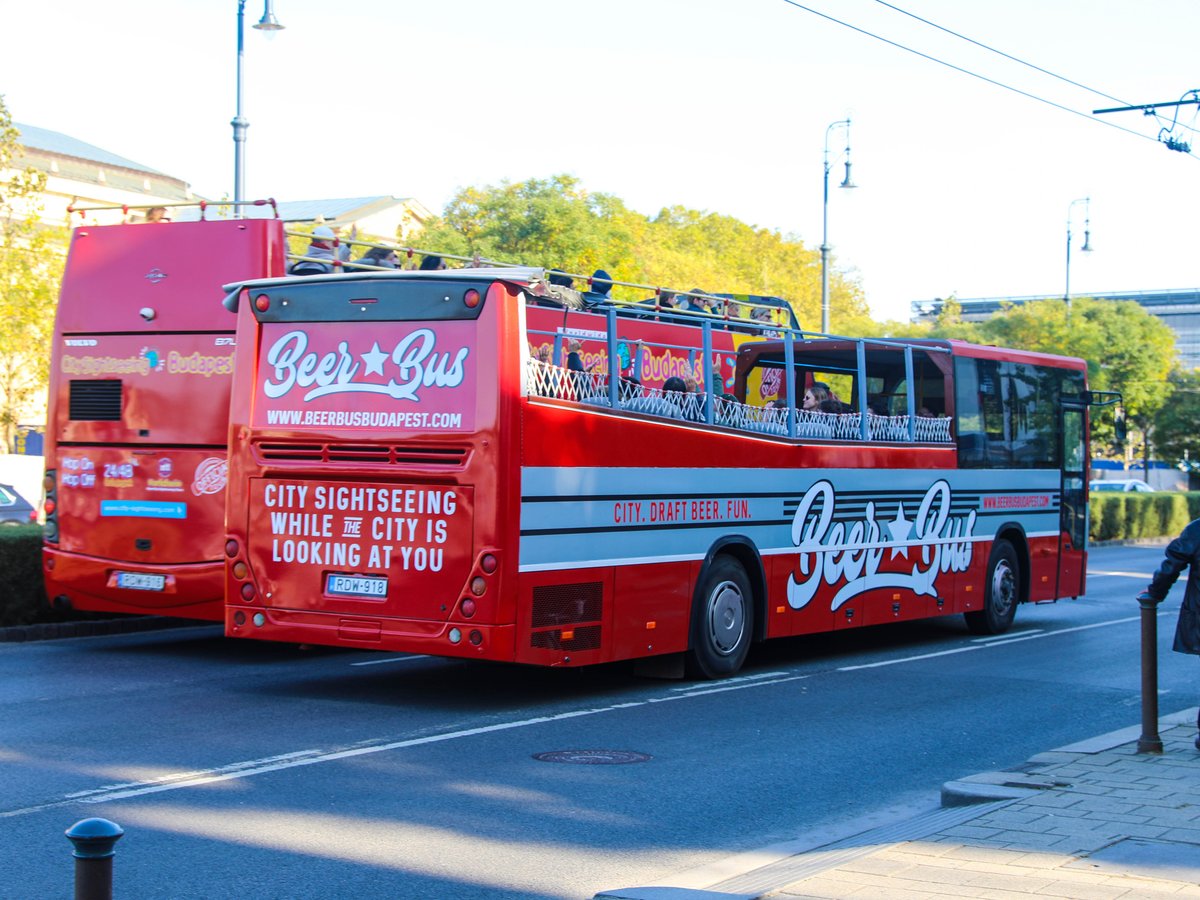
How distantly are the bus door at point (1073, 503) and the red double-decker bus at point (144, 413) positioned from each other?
10.4 metres

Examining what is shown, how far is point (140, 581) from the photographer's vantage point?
13.1 metres

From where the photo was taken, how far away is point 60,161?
214 ft

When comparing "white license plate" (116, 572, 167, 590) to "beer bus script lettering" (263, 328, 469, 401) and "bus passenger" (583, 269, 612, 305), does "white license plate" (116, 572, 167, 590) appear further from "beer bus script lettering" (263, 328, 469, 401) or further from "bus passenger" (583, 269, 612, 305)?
"bus passenger" (583, 269, 612, 305)

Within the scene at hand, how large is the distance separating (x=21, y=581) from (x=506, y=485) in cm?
681

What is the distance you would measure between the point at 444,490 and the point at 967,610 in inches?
331

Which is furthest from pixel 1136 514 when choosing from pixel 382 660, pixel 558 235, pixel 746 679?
pixel 382 660

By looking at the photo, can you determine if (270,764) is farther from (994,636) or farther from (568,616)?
(994,636)

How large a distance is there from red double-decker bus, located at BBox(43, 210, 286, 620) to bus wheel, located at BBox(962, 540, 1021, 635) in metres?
8.90

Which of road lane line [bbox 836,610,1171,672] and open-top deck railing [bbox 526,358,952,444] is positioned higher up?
open-top deck railing [bbox 526,358,952,444]

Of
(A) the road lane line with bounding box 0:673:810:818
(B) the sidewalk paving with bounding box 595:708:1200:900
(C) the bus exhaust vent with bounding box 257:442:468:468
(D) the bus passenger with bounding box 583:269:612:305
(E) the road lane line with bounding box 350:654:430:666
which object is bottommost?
(E) the road lane line with bounding box 350:654:430:666

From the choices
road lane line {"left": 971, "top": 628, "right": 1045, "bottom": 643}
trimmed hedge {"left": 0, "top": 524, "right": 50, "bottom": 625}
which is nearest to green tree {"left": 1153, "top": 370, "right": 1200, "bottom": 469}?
road lane line {"left": 971, "top": 628, "right": 1045, "bottom": 643}

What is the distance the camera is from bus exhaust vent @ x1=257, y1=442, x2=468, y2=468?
10.5m

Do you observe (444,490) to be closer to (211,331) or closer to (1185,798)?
(211,331)

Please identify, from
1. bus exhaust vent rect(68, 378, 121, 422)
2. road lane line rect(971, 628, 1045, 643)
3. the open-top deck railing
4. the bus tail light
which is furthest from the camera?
road lane line rect(971, 628, 1045, 643)
